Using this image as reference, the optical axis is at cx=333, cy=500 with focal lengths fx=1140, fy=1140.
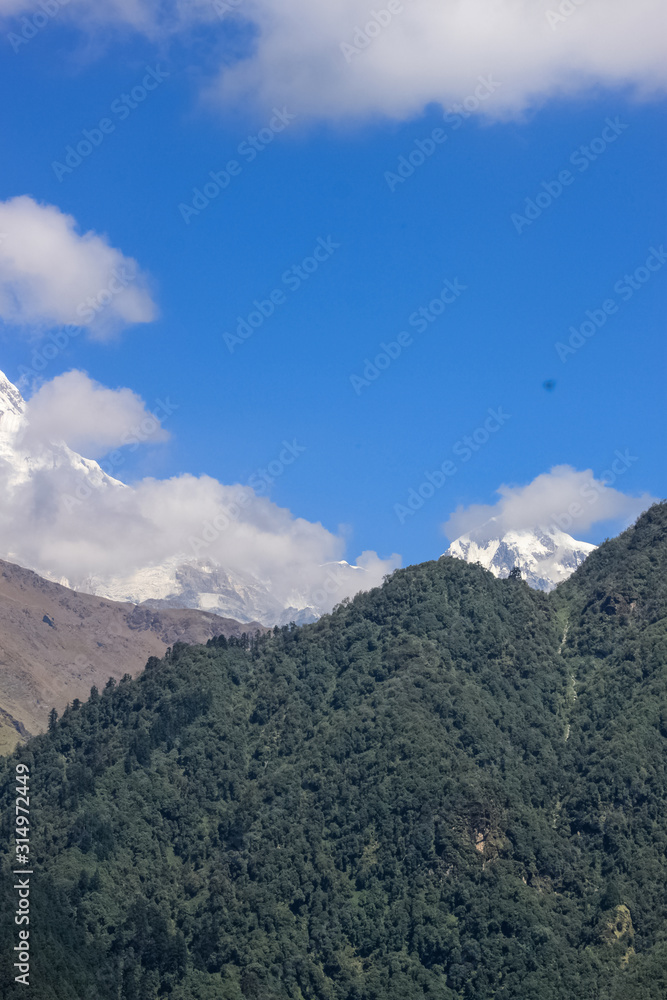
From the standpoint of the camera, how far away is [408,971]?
194m

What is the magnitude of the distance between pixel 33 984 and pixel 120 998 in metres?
24.2

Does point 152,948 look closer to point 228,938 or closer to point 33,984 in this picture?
point 228,938

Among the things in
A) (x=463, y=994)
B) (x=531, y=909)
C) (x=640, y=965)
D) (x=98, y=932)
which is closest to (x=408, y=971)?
(x=463, y=994)

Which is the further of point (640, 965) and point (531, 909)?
point (531, 909)

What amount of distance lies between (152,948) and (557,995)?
223ft

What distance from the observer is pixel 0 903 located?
599 ft

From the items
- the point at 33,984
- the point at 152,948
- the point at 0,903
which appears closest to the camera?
the point at 33,984

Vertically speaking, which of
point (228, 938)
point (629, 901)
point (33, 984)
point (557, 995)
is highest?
point (629, 901)

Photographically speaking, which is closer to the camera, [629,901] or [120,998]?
[120,998]

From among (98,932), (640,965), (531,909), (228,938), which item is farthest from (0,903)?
(640,965)

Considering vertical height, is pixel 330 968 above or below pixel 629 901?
below

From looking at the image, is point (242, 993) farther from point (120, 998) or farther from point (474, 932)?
point (474, 932)

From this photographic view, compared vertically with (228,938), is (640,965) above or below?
above

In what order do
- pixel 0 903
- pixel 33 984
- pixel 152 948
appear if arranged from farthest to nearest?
pixel 152 948, pixel 0 903, pixel 33 984
